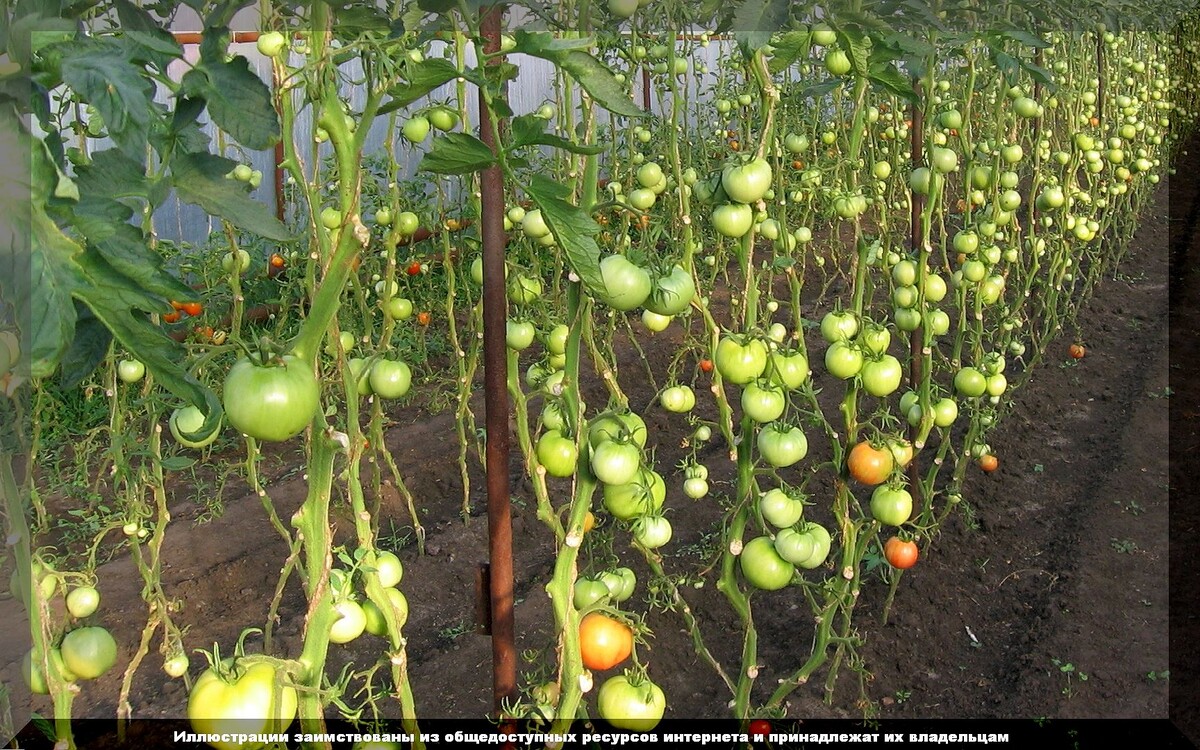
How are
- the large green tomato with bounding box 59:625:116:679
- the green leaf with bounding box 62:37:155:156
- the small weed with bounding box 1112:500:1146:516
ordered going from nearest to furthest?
1. the green leaf with bounding box 62:37:155:156
2. the large green tomato with bounding box 59:625:116:679
3. the small weed with bounding box 1112:500:1146:516

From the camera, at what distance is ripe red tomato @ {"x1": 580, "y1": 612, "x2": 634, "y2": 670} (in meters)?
1.46

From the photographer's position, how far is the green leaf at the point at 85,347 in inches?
35.8

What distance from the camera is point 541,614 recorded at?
264cm

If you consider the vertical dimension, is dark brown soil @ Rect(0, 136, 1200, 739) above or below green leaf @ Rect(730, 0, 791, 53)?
Result: below

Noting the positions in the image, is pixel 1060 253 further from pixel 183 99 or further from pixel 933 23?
pixel 183 99

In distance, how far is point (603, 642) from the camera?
1460 millimetres

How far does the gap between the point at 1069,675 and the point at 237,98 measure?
7.61 ft

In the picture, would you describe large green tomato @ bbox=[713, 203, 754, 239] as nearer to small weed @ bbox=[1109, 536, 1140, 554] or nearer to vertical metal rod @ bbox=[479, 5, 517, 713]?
vertical metal rod @ bbox=[479, 5, 517, 713]

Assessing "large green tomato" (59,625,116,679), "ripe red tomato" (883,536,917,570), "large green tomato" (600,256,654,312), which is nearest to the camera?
"large green tomato" (59,625,116,679)

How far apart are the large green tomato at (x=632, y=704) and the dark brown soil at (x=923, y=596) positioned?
2.79ft

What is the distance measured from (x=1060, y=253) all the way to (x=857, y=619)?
241 cm

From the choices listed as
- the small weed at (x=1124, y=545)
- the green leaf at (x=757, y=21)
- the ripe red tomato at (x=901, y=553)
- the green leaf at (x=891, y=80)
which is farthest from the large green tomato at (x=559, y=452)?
the small weed at (x=1124, y=545)

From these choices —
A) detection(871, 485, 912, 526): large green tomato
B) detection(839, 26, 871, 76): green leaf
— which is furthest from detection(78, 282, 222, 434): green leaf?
detection(871, 485, 912, 526): large green tomato

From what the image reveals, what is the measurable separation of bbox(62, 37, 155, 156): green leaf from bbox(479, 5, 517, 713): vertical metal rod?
57 centimetres
